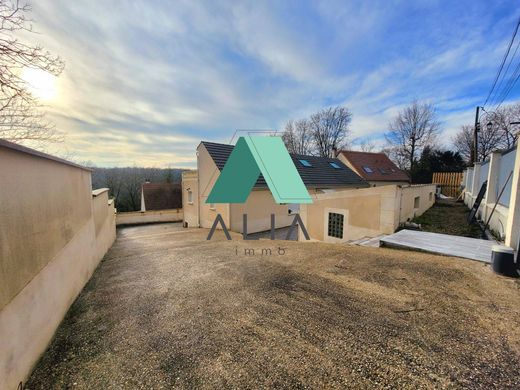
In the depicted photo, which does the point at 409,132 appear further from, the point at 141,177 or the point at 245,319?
the point at 141,177

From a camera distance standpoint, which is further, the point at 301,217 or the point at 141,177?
the point at 141,177

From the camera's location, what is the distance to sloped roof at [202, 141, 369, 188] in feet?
45.0

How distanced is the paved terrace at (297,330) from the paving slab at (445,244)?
46cm

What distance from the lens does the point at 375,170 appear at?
25875 millimetres

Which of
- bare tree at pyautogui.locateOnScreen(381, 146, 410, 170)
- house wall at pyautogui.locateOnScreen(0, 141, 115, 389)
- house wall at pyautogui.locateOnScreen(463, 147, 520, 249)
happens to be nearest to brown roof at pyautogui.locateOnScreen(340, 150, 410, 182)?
bare tree at pyautogui.locateOnScreen(381, 146, 410, 170)

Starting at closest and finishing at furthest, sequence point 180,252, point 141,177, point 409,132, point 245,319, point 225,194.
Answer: point 245,319 < point 180,252 < point 225,194 < point 409,132 < point 141,177

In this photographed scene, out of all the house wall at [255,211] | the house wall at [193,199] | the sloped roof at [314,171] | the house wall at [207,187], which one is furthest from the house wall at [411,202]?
the house wall at [193,199]

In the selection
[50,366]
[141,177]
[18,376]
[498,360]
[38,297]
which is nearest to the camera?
[18,376]

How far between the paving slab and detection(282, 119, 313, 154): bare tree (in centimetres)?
3039

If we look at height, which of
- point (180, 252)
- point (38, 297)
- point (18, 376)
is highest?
point (38, 297)

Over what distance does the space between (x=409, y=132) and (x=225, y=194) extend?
3103cm

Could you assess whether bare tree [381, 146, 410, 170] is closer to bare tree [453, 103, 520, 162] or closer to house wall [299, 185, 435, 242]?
bare tree [453, 103, 520, 162]

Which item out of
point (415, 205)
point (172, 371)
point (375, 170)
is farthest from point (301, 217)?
point (375, 170)

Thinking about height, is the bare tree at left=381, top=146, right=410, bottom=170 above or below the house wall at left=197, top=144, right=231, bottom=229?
above
